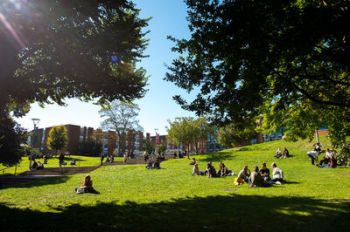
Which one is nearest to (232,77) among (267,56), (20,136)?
(267,56)

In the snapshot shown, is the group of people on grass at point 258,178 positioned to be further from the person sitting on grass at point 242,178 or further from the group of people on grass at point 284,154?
the group of people on grass at point 284,154

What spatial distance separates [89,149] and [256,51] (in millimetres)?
89785

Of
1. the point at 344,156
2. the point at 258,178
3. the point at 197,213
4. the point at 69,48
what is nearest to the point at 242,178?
the point at 258,178

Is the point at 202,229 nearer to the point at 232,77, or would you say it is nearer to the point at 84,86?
the point at 232,77

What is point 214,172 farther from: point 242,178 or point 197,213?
point 197,213

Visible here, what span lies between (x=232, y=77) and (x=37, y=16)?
971 centimetres

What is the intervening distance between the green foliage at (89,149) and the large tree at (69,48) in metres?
76.9

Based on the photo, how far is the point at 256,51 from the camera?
7.93 meters

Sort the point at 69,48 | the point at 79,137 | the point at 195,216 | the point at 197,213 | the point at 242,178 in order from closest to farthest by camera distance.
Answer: the point at 195,216
the point at 197,213
the point at 69,48
the point at 242,178
the point at 79,137

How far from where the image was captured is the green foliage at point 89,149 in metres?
92.5

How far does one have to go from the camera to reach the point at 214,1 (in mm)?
9555

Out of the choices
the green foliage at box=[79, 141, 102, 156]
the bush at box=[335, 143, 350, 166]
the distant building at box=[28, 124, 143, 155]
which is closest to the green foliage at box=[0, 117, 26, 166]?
the bush at box=[335, 143, 350, 166]

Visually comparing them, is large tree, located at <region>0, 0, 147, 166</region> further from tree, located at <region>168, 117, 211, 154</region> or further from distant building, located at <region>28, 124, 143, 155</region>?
distant building, located at <region>28, 124, 143, 155</region>

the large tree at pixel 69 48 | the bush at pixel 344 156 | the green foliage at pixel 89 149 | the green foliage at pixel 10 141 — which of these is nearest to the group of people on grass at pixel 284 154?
the bush at pixel 344 156
